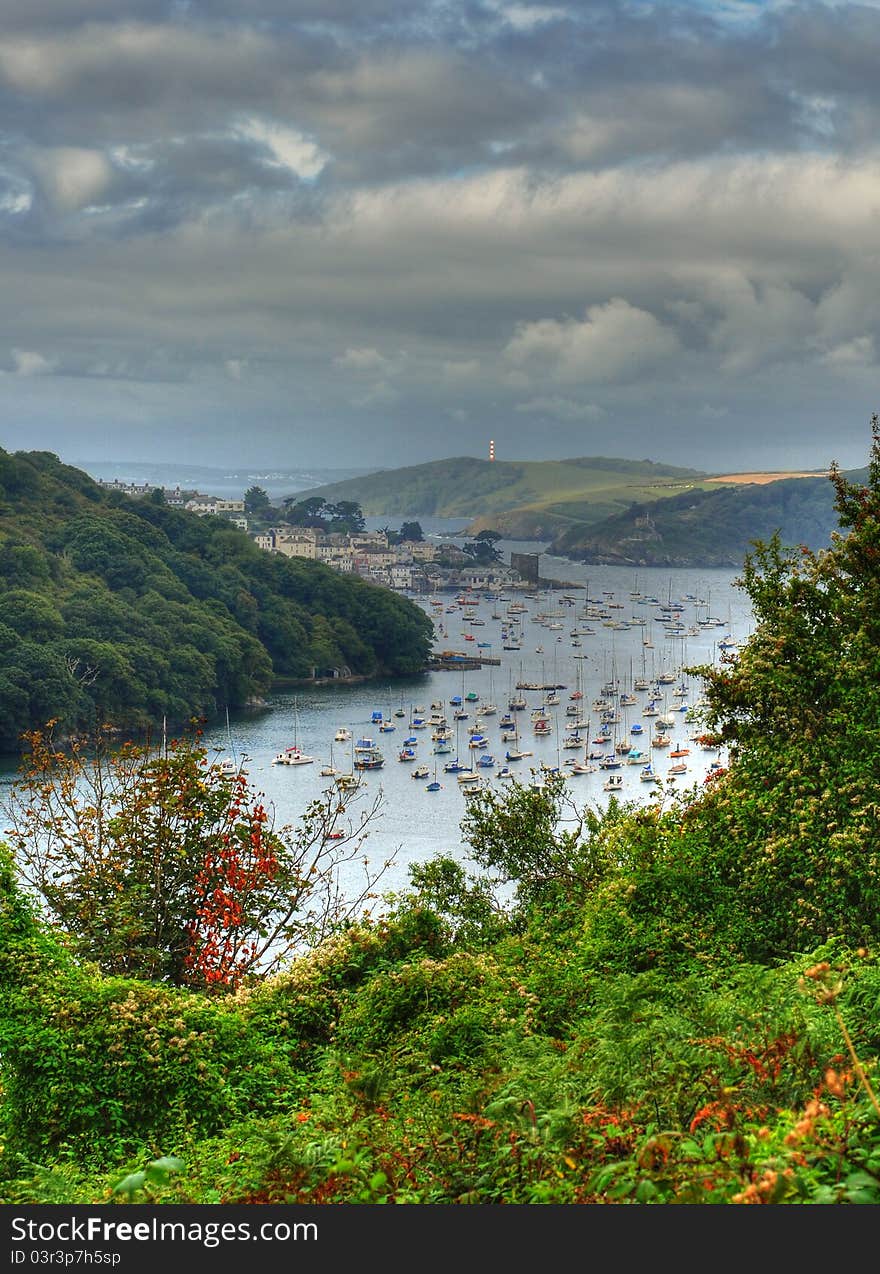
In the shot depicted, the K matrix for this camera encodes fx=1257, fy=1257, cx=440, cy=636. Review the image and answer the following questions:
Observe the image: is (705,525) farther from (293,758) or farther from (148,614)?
(293,758)

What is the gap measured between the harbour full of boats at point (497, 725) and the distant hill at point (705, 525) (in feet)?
126

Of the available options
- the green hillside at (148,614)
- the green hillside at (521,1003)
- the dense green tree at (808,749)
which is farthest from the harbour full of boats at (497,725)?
the dense green tree at (808,749)

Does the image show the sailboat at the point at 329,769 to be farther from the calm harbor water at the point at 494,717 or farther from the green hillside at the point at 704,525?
the green hillside at the point at 704,525

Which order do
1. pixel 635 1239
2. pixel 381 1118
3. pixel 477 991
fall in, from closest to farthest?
pixel 635 1239 → pixel 381 1118 → pixel 477 991

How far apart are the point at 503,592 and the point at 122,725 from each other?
2350 inches

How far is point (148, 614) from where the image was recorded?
5738 centimetres

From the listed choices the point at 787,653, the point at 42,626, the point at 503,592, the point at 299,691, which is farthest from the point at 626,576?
the point at 787,653

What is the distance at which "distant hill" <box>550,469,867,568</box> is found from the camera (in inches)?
4931

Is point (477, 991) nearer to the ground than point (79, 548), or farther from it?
nearer to the ground

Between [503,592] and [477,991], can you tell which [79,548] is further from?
[477,991]

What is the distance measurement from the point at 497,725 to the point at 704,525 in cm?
8758

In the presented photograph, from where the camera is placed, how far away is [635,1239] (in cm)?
273

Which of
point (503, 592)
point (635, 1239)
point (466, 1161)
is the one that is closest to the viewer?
point (635, 1239)

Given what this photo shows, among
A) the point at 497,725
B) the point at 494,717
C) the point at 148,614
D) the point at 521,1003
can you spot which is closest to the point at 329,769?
the point at 497,725
